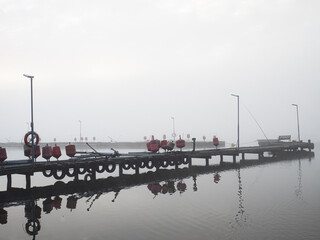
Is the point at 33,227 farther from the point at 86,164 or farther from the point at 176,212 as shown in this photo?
the point at 86,164

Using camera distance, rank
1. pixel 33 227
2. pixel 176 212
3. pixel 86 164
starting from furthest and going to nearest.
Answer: pixel 86 164 < pixel 176 212 < pixel 33 227

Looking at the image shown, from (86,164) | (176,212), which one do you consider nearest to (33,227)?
(176,212)

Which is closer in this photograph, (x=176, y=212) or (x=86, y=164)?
(x=176, y=212)

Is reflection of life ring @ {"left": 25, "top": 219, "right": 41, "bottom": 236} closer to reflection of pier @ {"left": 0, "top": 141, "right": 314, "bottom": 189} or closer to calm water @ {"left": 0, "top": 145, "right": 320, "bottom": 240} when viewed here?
calm water @ {"left": 0, "top": 145, "right": 320, "bottom": 240}

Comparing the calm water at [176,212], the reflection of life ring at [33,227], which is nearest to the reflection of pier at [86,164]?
the calm water at [176,212]

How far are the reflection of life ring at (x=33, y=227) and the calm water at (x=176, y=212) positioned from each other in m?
0.18

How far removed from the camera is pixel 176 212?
16000mm

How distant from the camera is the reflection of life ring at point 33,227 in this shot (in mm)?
13358

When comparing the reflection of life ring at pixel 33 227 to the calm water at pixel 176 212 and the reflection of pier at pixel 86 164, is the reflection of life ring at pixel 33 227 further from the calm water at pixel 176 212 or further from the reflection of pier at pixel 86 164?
the reflection of pier at pixel 86 164

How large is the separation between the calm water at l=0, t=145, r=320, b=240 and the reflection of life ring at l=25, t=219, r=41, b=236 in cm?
18

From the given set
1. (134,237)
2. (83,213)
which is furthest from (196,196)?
(134,237)

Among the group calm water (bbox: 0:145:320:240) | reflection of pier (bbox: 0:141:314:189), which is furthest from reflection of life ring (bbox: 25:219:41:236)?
reflection of pier (bbox: 0:141:314:189)

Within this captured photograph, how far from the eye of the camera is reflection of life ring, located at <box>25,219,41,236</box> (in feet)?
Result: 43.8

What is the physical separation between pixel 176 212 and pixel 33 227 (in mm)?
6639
